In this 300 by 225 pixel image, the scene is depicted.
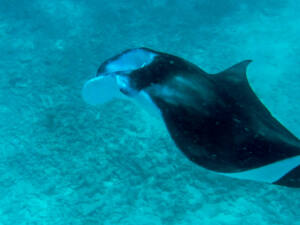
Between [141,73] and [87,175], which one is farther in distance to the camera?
[87,175]

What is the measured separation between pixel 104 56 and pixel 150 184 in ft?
12.5

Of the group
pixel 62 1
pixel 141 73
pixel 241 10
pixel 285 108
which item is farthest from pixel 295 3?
pixel 141 73

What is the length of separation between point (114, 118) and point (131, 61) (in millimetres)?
1565

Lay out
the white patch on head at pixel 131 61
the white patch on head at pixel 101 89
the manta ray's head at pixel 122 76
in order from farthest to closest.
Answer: the white patch on head at pixel 131 61
the white patch on head at pixel 101 89
the manta ray's head at pixel 122 76

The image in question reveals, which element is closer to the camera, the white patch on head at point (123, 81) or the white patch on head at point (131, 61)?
the white patch on head at point (123, 81)

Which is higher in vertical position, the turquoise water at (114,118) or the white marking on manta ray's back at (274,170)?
the white marking on manta ray's back at (274,170)

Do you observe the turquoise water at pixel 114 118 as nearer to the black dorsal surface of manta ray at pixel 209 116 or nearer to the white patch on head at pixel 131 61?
the black dorsal surface of manta ray at pixel 209 116

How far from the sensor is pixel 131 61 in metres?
3.73

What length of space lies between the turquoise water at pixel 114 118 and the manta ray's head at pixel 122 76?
3.46 ft

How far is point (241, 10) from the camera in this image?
28.6 ft

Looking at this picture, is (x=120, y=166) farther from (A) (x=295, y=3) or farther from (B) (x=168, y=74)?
(A) (x=295, y=3)

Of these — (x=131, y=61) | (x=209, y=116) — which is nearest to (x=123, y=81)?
(x=131, y=61)

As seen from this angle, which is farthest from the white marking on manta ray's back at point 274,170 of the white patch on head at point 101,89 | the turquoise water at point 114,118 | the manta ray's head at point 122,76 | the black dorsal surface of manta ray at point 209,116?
the white patch on head at point 101,89

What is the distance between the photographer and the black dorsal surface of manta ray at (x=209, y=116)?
253 centimetres
